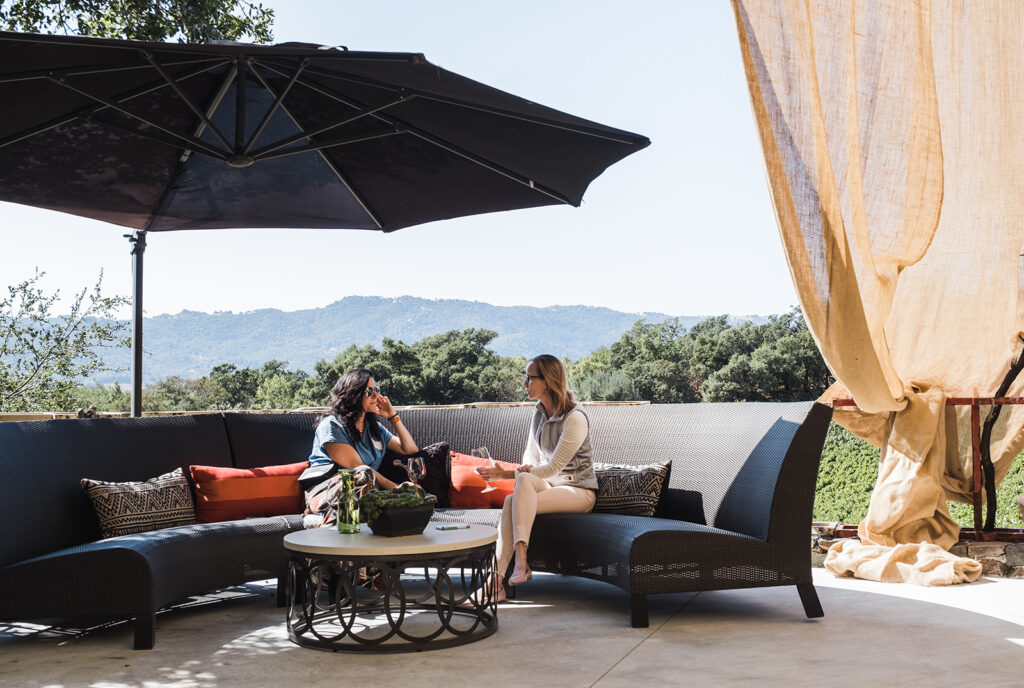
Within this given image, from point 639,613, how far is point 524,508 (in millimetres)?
674

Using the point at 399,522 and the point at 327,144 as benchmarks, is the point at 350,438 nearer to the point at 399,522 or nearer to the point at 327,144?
the point at 399,522

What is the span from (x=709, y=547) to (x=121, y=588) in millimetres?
2273

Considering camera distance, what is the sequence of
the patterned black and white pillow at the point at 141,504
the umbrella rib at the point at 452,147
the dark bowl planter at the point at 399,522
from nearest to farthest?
the dark bowl planter at the point at 399,522
the umbrella rib at the point at 452,147
the patterned black and white pillow at the point at 141,504

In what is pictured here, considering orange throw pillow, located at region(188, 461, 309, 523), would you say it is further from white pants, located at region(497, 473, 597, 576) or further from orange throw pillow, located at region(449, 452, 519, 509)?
white pants, located at region(497, 473, 597, 576)

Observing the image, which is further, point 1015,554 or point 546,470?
point 1015,554

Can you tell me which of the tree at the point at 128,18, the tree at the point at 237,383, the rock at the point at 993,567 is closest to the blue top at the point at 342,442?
the rock at the point at 993,567

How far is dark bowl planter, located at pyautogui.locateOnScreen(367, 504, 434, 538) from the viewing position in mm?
3410

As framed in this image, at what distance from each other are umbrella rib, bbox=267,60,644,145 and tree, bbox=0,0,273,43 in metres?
5.83

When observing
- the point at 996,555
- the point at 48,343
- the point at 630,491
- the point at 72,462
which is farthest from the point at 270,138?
the point at 48,343

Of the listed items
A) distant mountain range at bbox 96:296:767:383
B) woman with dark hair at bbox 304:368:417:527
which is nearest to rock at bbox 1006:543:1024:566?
woman with dark hair at bbox 304:368:417:527

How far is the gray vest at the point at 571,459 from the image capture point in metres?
4.33

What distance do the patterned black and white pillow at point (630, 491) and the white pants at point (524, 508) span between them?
214mm

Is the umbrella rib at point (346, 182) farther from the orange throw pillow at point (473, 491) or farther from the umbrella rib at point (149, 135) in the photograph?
the orange throw pillow at point (473, 491)

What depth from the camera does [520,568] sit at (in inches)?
156
